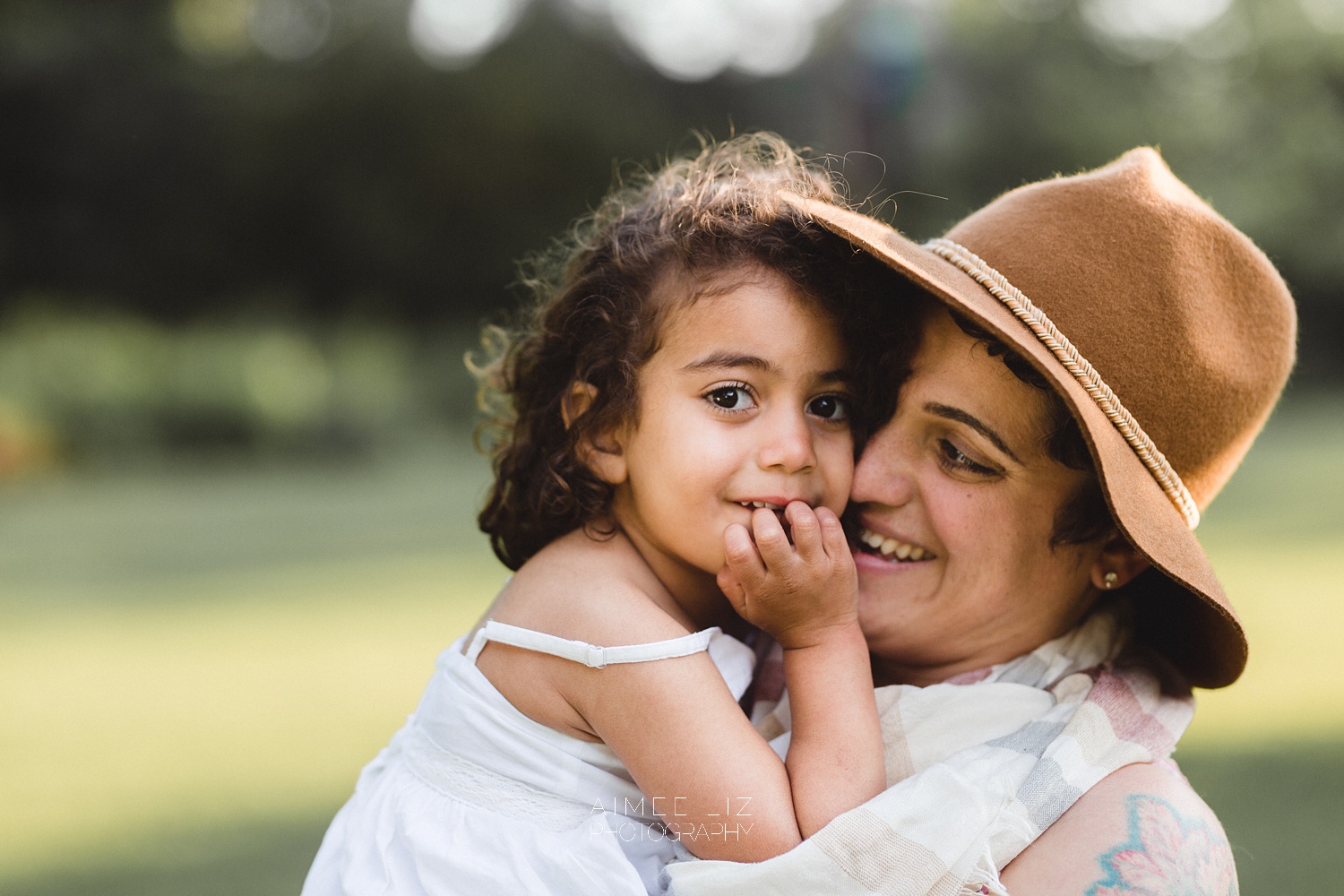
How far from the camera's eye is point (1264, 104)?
3384cm

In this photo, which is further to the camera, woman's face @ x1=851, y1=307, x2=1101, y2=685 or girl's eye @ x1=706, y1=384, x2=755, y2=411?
girl's eye @ x1=706, y1=384, x2=755, y2=411

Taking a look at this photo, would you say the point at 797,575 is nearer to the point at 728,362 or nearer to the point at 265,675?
the point at 728,362

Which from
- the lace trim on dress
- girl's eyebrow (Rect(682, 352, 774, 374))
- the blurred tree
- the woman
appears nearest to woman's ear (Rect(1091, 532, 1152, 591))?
the woman

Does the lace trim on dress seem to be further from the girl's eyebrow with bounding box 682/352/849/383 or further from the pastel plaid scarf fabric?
the girl's eyebrow with bounding box 682/352/849/383

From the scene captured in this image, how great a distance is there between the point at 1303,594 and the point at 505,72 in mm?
23096

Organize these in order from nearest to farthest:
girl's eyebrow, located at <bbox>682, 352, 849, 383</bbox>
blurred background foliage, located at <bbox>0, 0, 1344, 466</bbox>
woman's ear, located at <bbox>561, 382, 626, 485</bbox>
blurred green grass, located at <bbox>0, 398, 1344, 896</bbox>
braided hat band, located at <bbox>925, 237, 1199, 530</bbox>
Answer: braided hat band, located at <bbox>925, 237, 1199, 530</bbox>, girl's eyebrow, located at <bbox>682, 352, 849, 383</bbox>, woman's ear, located at <bbox>561, 382, 626, 485</bbox>, blurred green grass, located at <bbox>0, 398, 1344, 896</bbox>, blurred background foliage, located at <bbox>0, 0, 1344, 466</bbox>

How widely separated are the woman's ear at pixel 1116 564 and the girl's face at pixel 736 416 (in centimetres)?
52

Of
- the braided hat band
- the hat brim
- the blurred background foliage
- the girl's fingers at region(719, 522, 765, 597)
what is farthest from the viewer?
the blurred background foliage

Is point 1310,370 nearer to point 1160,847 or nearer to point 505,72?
point 505,72

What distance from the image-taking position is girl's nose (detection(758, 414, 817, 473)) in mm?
2248

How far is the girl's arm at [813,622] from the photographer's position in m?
2.07

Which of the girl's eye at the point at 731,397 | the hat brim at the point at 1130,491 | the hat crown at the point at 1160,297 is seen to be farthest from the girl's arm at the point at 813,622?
the hat crown at the point at 1160,297

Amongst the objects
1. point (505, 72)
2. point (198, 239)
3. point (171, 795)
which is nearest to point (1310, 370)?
point (505, 72)

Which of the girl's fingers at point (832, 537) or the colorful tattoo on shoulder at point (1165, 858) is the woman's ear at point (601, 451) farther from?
the colorful tattoo on shoulder at point (1165, 858)
